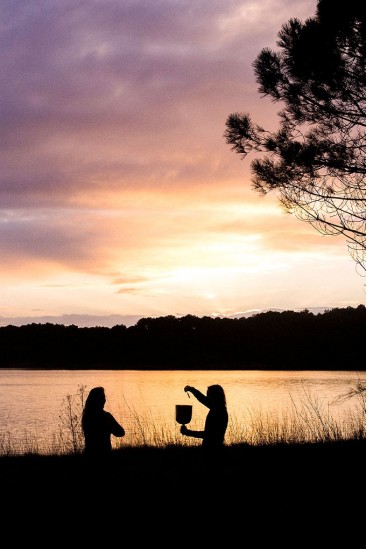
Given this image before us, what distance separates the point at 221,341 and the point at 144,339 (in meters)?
12.1

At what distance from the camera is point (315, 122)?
10695 mm

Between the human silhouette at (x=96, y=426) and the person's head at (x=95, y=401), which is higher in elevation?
the person's head at (x=95, y=401)

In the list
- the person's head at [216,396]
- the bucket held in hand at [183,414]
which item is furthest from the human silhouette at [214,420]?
the bucket held in hand at [183,414]

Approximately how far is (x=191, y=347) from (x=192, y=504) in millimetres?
90862

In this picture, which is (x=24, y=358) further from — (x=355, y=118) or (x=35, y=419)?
(x=355, y=118)

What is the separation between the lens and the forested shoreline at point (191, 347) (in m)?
84.4

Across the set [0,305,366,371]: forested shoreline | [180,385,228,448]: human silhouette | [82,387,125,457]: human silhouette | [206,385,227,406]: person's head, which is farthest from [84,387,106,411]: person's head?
[0,305,366,371]: forested shoreline

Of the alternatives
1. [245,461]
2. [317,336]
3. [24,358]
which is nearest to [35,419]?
[245,461]

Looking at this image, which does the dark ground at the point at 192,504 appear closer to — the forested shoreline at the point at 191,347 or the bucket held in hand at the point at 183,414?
the bucket held in hand at the point at 183,414

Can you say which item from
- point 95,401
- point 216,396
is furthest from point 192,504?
point 95,401

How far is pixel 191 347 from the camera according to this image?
9775 centimetres

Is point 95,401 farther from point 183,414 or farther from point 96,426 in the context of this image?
point 183,414

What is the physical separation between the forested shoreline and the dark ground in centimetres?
6889

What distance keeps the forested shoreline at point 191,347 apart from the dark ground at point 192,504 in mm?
68889
